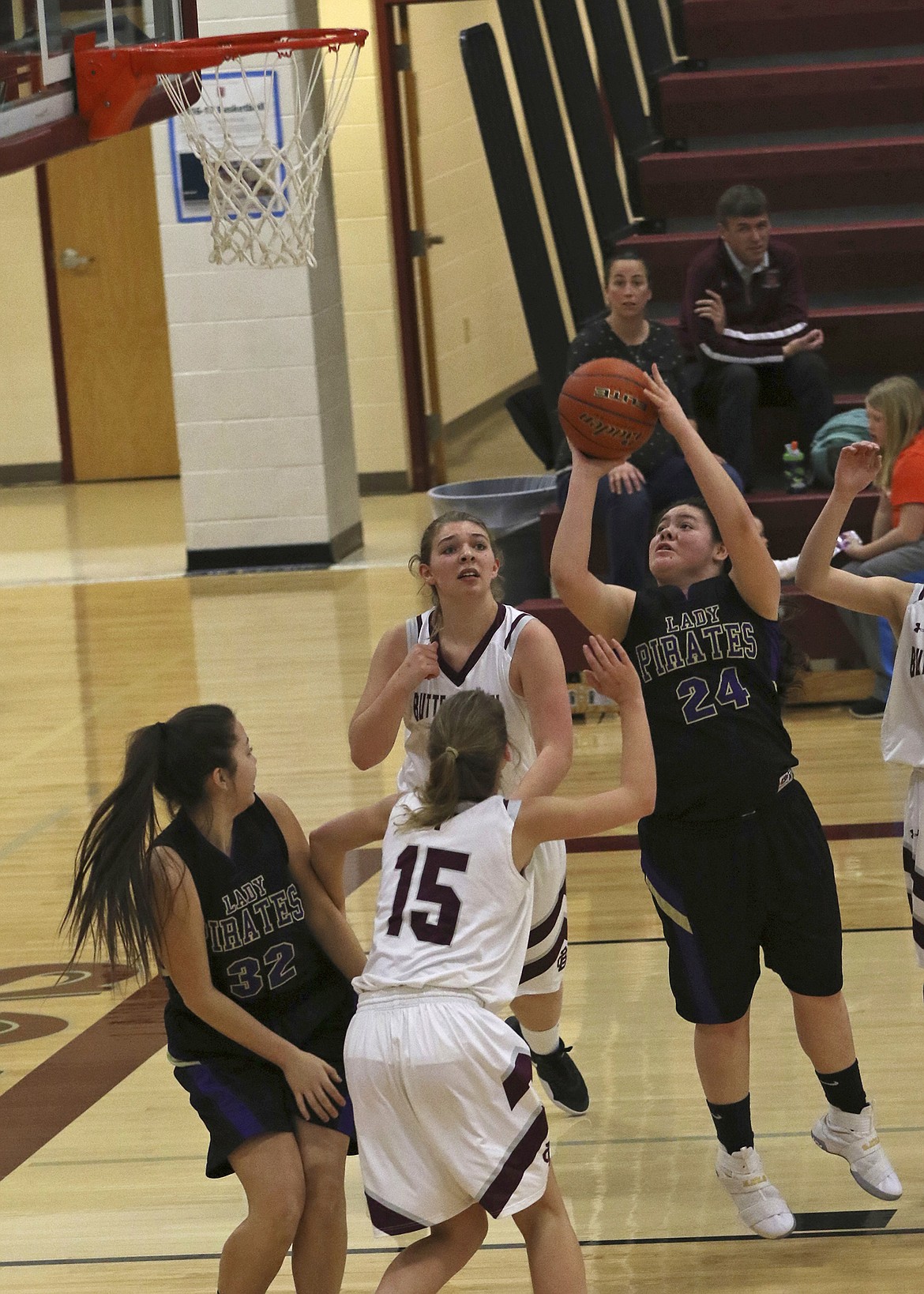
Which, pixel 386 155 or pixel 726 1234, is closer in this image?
pixel 726 1234

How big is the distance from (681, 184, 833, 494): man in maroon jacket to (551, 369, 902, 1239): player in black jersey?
409 centimetres

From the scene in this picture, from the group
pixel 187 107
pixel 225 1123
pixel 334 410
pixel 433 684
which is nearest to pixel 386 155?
pixel 334 410

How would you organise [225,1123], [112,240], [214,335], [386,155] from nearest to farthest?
[225,1123] < [214,335] < [386,155] < [112,240]

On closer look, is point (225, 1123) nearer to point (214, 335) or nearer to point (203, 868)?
point (203, 868)

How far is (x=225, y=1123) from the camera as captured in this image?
Result: 2.78m

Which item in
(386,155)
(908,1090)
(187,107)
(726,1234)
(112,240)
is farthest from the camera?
(112,240)

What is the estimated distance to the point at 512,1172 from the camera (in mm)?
2545

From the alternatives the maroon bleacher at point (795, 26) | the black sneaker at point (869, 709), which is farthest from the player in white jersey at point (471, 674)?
the maroon bleacher at point (795, 26)

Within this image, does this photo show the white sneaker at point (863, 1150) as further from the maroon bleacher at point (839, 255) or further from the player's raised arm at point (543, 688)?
the maroon bleacher at point (839, 255)

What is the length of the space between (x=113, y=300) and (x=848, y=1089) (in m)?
11.2

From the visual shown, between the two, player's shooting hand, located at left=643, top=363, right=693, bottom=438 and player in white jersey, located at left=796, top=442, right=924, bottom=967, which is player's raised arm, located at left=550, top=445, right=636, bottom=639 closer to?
player's shooting hand, located at left=643, top=363, right=693, bottom=438

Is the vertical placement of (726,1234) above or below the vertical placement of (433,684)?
below

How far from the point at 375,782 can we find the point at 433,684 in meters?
3.06

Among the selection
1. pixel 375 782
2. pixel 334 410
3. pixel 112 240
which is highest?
pixel 112 240
